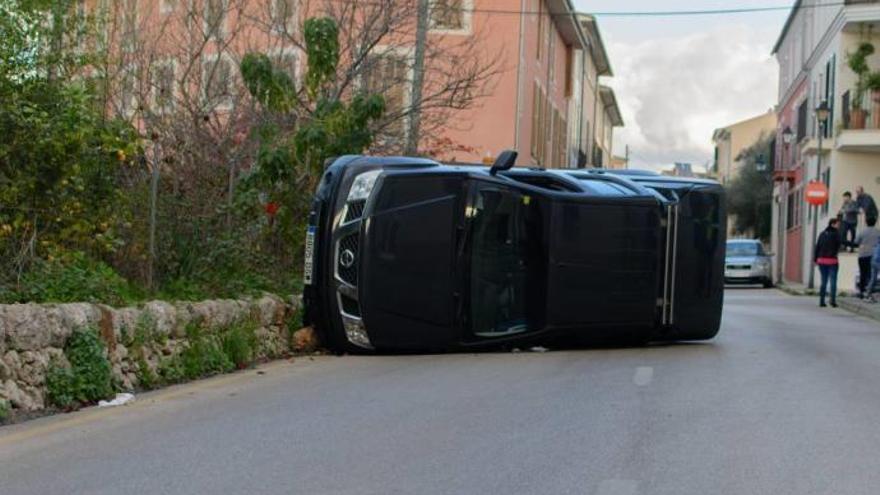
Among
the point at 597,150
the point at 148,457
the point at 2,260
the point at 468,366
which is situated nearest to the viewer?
the point at 148,457

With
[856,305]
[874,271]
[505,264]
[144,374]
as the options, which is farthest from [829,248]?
[144,374]

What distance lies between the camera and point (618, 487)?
6.72m

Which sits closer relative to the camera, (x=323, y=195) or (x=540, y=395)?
(x=540, y=395)

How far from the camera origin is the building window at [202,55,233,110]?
20.5 m

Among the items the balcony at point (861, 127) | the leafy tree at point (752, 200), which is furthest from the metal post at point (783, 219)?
the balcony at point (861, 127)

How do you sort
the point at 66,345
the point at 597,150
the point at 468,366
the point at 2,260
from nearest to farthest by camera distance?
the point at 66,345 < the point at 2,260 < the point at 468,366 < the point at 597,150

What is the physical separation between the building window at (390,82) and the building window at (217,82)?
238 cm

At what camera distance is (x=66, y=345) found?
998cm

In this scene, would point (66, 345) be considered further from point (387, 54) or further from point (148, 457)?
point (387, 54)

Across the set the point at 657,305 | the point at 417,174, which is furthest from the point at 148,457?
the point at 657,305

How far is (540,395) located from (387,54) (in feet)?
44.3

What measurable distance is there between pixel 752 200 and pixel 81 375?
2506 inches

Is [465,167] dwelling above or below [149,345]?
above

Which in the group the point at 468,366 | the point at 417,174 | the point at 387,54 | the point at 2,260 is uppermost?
the point at 387,54
